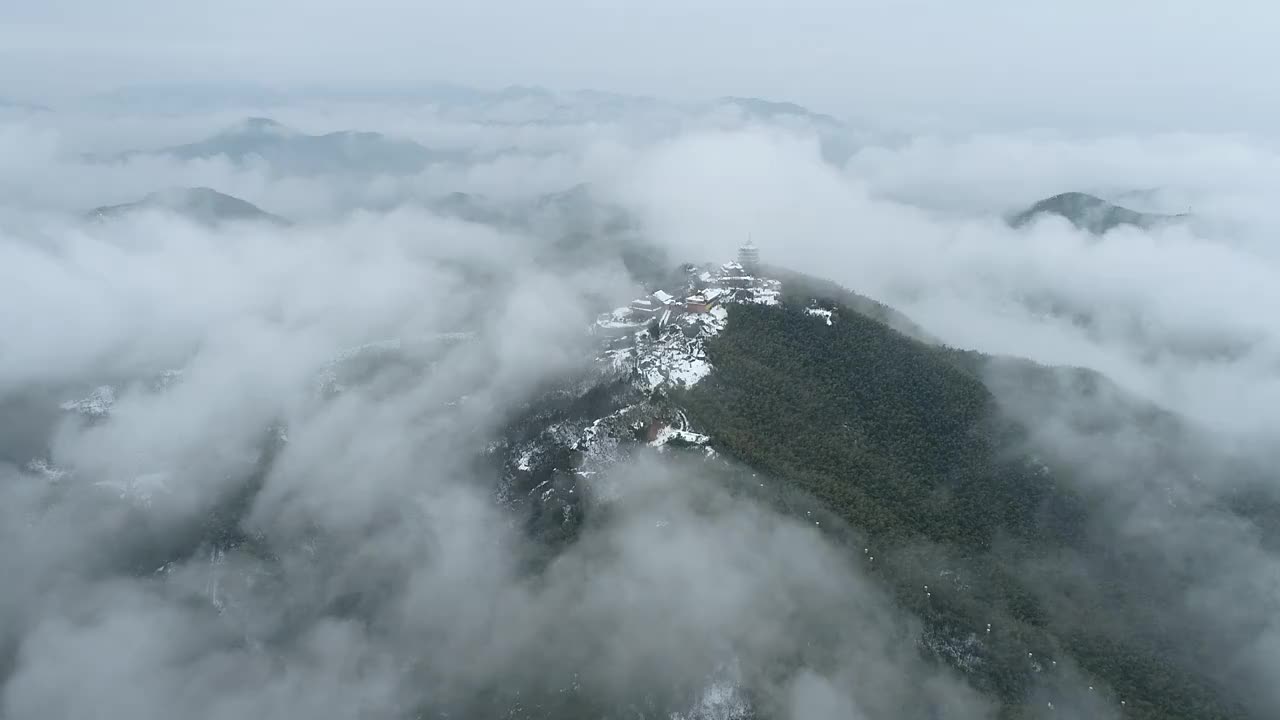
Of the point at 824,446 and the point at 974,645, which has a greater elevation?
the point at 824,446

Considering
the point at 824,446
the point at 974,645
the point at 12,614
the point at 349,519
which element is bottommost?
the point at 12,614

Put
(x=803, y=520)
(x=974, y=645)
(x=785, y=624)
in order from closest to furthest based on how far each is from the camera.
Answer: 1. (x=974, y=645)
2. (x=785, y=624)
3. (x=803, y=520)

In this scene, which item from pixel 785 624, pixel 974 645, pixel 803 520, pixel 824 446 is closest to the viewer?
pixel 974 645

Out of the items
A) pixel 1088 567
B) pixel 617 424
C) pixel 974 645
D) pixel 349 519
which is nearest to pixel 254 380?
pixel 349 519

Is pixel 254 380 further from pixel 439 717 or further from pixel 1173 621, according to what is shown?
pixel 1173 621

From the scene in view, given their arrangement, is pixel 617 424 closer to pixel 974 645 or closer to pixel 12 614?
pixel 974 645

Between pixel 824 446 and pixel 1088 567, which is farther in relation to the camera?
pixel 824 446
